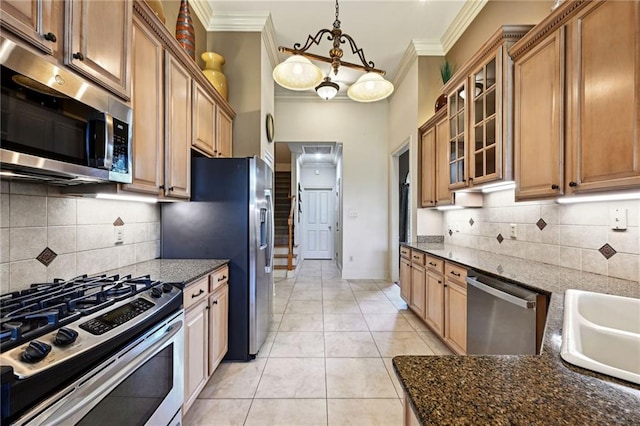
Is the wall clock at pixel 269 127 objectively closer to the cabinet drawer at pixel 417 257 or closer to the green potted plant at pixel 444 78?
the green potted plant at pixel 444 78

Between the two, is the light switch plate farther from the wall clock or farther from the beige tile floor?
the wall clock

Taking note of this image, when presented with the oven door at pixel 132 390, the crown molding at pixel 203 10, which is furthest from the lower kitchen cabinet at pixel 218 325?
the crown molding at pixel 203 10

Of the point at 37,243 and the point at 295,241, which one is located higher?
the point at 37,243

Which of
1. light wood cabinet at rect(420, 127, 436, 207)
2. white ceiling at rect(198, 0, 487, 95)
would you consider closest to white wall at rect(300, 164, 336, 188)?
white ceiling at rect(198, 0, 487, 95)

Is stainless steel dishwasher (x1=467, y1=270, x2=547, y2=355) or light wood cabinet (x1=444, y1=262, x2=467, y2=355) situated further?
light wood cabinet (x1=444, y1=262, x2=467, y2=355)

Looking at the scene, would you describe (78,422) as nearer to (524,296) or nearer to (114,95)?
(114,95)

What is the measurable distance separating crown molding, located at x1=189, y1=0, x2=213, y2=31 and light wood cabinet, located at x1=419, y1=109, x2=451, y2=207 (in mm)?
2881

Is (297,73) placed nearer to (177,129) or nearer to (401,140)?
(177,129)

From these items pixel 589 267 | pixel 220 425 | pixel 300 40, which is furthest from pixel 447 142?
pixel 220 425

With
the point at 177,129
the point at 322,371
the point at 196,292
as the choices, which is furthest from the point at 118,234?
the point at 322,371

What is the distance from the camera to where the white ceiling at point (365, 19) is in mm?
3084

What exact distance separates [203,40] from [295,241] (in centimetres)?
408

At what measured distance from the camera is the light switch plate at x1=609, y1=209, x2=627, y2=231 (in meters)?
1.56

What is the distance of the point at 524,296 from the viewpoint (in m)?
1.49
